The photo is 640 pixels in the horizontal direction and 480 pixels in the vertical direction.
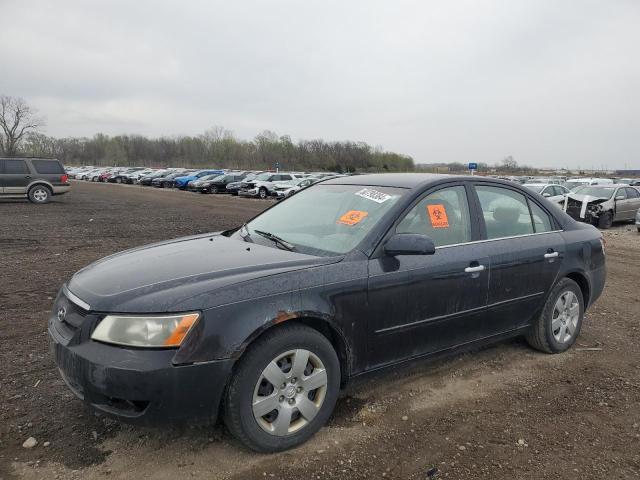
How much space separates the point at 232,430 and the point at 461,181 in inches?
100

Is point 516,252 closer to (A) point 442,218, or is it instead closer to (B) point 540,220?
(B) point 540,220

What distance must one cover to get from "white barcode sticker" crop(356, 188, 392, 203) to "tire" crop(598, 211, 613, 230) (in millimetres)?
15623

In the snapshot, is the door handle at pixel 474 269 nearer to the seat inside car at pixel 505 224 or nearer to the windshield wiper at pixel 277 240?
the seat inside car at pixel 505 224

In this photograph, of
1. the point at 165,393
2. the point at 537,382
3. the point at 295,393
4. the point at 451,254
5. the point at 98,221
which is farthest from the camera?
the point at 98,221

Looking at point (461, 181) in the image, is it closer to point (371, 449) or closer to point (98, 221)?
point (371, 449)

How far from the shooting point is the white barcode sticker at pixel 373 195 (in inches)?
143

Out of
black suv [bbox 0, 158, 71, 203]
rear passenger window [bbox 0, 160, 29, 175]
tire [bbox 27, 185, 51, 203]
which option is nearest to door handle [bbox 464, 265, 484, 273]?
black suv [bbox 0, 158, 71, 203]

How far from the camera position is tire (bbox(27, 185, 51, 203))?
2011 centimetres

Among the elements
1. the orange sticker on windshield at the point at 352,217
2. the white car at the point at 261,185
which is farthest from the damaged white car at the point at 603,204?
the white car at the point at 261,185

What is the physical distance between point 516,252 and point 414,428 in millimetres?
1696

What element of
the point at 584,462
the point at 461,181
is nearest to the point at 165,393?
the point at 584,462

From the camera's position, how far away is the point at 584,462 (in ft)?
9.33

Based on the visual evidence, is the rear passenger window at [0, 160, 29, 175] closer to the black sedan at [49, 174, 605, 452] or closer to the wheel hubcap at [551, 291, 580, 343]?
the black sedan at [49, 174, 605, 452]

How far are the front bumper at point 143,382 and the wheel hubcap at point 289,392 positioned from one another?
261 millimetres
